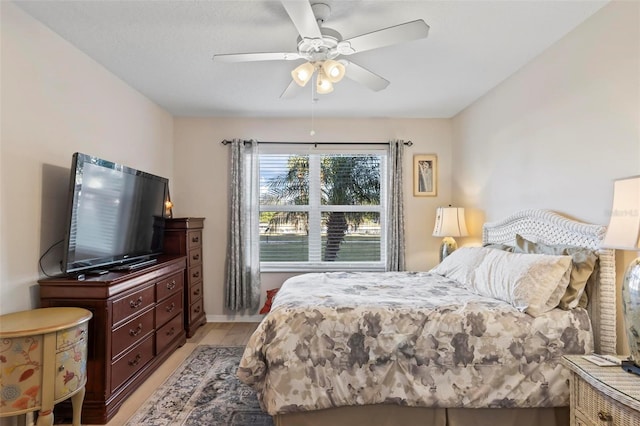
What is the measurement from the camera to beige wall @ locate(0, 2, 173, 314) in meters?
1.92

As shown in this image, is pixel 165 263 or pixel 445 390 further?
pixel 165 263

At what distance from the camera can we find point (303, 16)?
164 centimetres

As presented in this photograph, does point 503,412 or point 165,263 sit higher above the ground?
point 165,263

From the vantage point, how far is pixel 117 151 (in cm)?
299

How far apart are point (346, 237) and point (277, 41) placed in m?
2.57

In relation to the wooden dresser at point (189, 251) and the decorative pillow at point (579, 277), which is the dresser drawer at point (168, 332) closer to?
the wooden dresser at point (189, 251)

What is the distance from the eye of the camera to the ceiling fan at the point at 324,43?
166 centimetres

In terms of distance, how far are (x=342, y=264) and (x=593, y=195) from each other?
8.96 feet

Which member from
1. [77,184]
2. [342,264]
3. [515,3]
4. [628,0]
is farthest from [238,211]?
[628,0]

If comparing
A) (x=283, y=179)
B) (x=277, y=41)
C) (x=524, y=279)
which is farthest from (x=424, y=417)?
(x=283, y=179)

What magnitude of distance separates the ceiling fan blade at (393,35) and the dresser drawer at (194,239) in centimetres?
268

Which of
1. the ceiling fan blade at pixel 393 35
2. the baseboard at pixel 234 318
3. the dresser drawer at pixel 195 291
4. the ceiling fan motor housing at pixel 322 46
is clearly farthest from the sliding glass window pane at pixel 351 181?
the ceiling fan blade at pixel 393 35

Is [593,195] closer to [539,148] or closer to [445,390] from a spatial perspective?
[539,148]

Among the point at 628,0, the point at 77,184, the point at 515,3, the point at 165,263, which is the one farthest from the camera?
the point at 165,263
